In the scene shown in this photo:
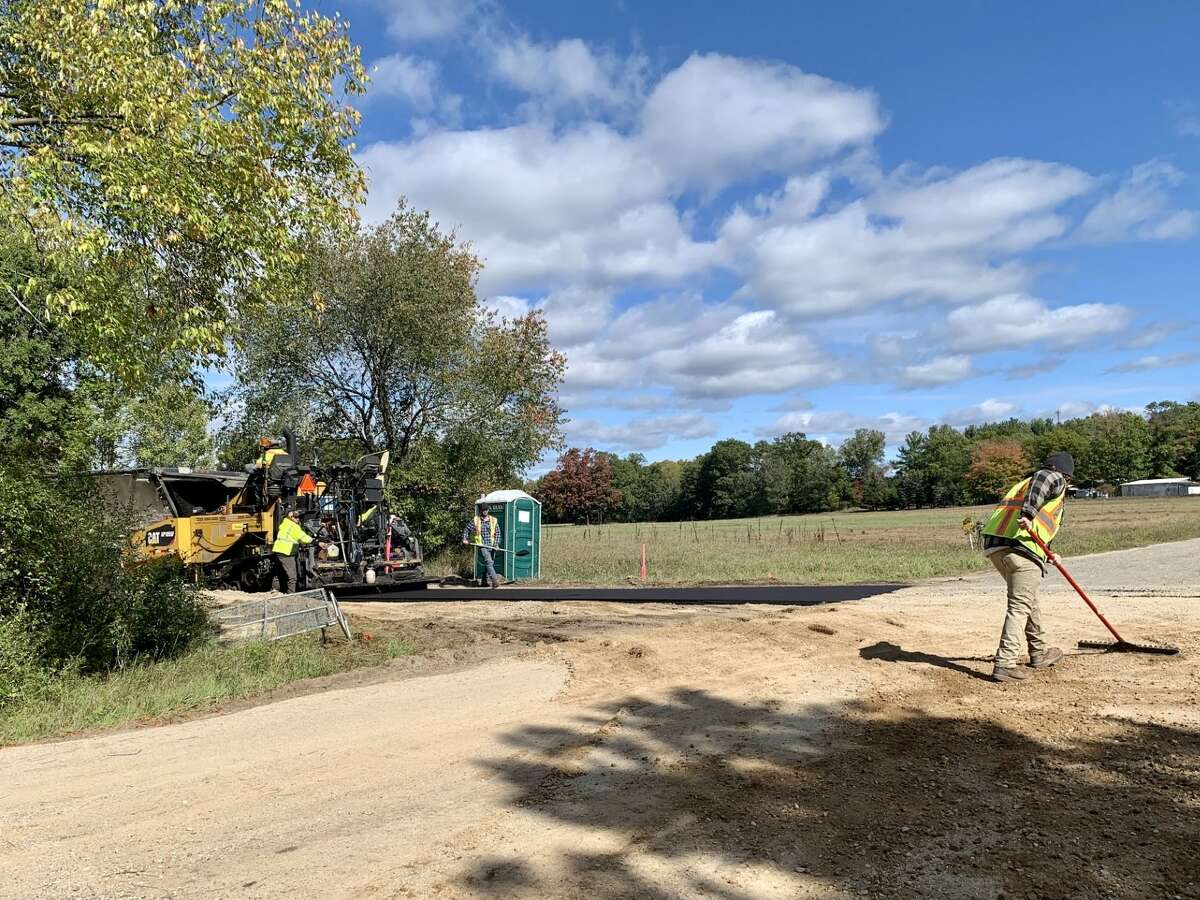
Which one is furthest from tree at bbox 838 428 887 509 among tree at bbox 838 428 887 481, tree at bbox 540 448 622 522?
tree at bbox 540 448 622 522

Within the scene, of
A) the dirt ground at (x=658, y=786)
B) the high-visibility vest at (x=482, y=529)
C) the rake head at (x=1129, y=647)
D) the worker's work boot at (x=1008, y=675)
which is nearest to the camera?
the dirt ground at (x=658, y=786)

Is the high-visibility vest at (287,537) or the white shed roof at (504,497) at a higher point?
the white shed roof at (504,497)

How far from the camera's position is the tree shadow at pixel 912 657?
7.62 metres

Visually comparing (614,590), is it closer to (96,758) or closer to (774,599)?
(774,599)

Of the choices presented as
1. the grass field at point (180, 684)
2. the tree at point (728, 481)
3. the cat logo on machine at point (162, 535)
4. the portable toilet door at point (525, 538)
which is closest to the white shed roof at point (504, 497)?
the portable toilet door at point (525, 538)

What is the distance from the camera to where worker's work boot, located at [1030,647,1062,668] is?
747cm

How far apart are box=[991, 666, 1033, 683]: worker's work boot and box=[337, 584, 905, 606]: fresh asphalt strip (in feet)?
20.0

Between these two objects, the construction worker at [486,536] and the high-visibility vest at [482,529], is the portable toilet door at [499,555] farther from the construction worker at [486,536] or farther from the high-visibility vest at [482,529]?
the high-visibility vest at [482,529]

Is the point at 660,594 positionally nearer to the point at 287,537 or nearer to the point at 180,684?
the point at 287,537

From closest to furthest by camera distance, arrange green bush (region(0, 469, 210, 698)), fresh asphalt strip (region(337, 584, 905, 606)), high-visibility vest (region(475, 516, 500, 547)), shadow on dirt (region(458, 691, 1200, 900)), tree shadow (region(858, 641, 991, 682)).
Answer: shadow on dirt (region(458, 691, 1200, 900)), tree shadow (region(858, 641, 991, 682)), green bush (region(0, 469, 210, 698)), fresh asphalt strip (region(337, 584, 905, 606)), high-visibility vest (region(475, 516, 500, 547))

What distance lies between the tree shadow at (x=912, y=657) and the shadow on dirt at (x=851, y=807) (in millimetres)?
1696

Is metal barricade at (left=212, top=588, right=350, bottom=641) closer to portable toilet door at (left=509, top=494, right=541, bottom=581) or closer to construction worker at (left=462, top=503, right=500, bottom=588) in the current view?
construction worker at (left=462, top=503, right=500, bottom=588)

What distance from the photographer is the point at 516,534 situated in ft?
68.9

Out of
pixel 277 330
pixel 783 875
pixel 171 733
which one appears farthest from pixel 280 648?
pixel 277 330
